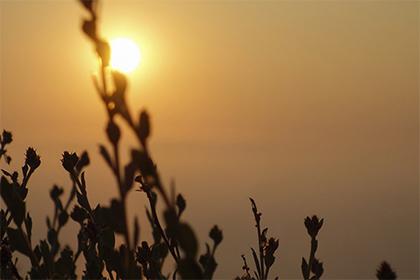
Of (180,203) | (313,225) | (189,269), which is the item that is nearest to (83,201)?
(180,203)

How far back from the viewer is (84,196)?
2.68 m

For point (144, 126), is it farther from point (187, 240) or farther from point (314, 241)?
point (314, 241)

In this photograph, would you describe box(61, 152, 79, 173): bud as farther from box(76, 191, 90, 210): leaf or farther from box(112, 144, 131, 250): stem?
box(112, 144, 131, 250): stem

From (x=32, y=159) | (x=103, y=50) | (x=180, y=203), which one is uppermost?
(x=32, y=159)

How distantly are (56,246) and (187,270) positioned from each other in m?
1.41

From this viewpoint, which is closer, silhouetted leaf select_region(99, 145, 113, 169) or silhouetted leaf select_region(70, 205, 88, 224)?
silhouetted leaf select_region(99, 145, 113, 169)

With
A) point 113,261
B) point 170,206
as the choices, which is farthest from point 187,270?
point 113,261

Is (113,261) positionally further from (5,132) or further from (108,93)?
(5,132)

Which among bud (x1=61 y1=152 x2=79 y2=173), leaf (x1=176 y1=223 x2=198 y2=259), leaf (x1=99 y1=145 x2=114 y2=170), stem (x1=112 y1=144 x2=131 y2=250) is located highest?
bud (x1=61 y1=152 x2=79 y2=173)

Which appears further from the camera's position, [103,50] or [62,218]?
[62,218]

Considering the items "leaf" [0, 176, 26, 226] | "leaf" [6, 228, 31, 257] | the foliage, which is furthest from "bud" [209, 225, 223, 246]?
"leaf" [0, 176, 26, 226]

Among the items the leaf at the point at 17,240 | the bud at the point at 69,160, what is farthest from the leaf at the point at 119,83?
the bud at the point at 69,160

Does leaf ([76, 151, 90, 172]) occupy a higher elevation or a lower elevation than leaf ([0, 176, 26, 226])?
higher

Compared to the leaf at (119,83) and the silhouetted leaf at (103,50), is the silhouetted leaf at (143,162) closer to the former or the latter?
the leaf at (119,83)
